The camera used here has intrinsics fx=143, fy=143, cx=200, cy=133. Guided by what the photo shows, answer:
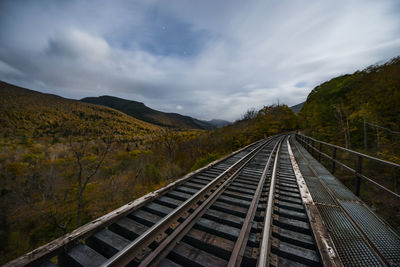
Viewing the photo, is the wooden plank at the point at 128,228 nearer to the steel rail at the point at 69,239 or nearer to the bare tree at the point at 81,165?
the steel rail at the point at 69,239

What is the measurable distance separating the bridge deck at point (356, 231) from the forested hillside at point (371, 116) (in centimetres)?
816

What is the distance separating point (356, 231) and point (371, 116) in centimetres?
1611

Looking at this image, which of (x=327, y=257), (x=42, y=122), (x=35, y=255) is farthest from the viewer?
(x=42, y=122)

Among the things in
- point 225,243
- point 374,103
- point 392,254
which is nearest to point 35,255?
point 225,243

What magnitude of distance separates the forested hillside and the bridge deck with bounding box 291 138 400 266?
8.16 m

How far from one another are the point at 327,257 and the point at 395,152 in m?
14.2

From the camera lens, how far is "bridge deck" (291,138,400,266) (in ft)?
6.44

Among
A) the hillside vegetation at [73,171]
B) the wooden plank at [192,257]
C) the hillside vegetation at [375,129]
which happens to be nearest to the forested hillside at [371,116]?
the hillside vegetation at [375,129]

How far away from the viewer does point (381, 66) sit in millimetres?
15672

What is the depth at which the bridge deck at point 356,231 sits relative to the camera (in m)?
1.96

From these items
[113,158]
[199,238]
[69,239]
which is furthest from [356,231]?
[113,158]

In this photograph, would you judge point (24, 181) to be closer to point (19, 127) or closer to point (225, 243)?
point (225, 243)

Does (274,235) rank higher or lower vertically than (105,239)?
lower

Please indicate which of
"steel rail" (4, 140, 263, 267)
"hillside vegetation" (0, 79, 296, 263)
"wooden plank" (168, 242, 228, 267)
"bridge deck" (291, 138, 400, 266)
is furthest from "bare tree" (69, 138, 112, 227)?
"bridge deck" (291, 138, 400, 266)
